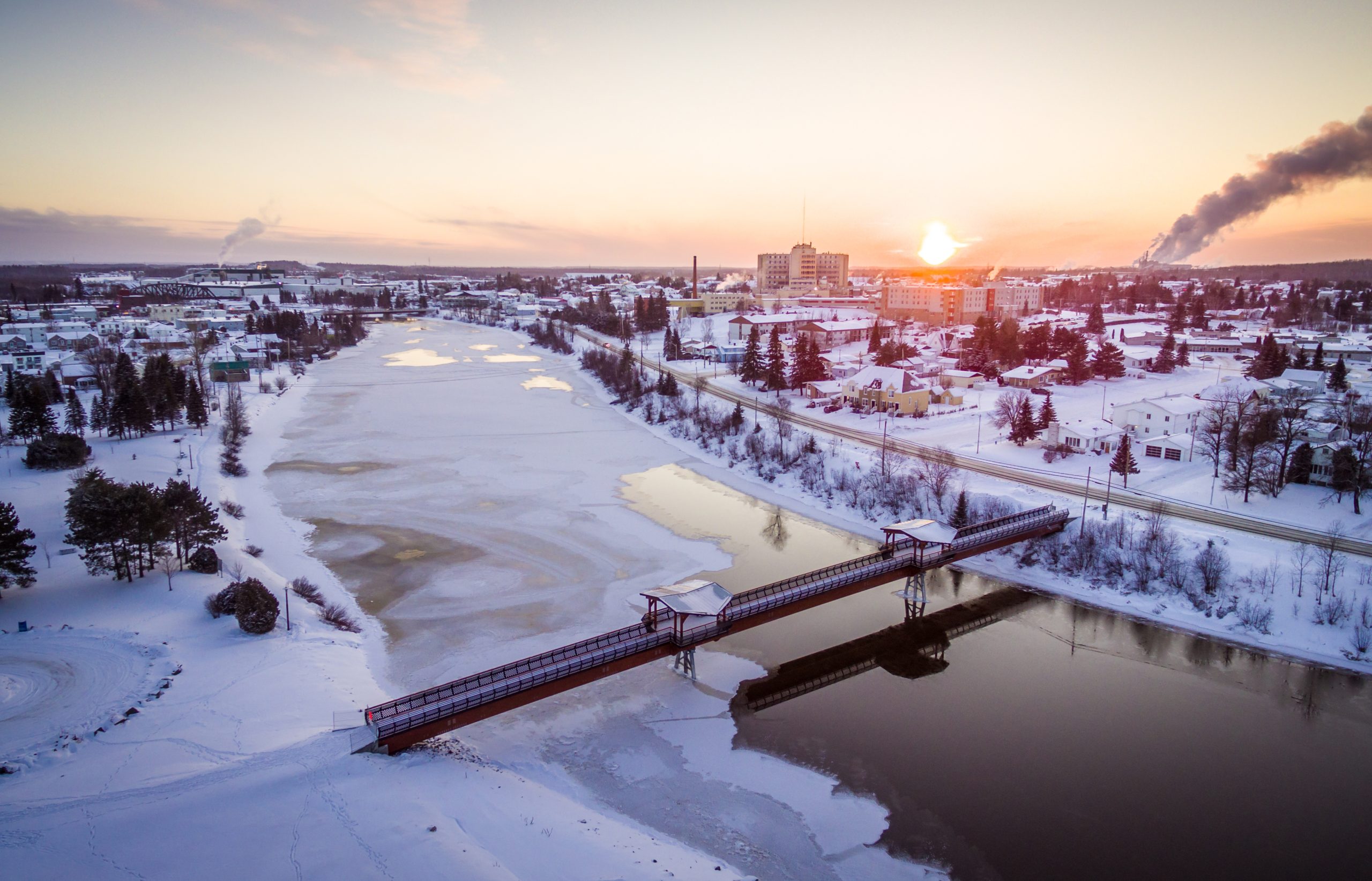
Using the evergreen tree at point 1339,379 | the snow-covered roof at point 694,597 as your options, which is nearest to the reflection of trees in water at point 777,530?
the snow-covered roof at point 694,597

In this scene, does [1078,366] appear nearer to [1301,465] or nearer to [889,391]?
[889,391]

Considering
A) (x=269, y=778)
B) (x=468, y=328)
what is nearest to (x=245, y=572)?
(x=269, y=778)

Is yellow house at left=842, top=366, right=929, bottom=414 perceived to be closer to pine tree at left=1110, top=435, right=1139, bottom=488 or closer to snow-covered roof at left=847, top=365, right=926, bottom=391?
snow-covered roof at left=847, top=365, right=926, bottom=391

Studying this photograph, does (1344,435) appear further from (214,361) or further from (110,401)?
(214,361)

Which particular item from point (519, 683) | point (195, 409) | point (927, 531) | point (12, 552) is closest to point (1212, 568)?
point (927, 531)

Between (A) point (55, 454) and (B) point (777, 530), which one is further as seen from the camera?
(A) point (55, 454)

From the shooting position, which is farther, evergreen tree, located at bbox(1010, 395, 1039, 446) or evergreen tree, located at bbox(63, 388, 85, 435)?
evergreen tree, located at bbox(63, 388, 85, 435)

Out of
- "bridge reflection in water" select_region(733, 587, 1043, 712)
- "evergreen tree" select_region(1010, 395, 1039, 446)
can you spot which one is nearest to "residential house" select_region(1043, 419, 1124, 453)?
"evergreen tree" select_region(1010, 395, 1039, 446)
